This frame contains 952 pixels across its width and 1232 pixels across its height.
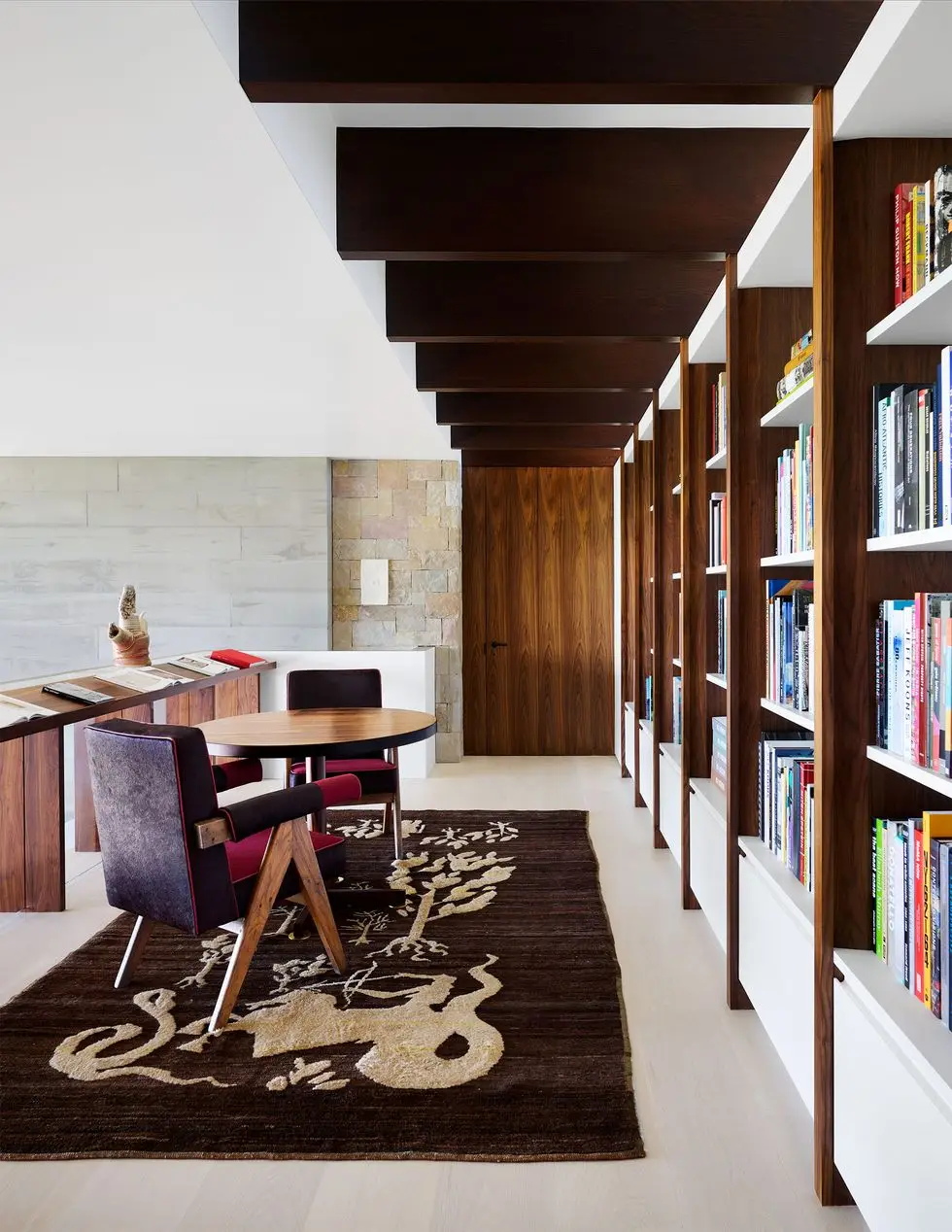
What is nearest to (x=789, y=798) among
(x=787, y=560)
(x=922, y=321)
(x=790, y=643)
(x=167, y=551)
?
(x=790, y=643)

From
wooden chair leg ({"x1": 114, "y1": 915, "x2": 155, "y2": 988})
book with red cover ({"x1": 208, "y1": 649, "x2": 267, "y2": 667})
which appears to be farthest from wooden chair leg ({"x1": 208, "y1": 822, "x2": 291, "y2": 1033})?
book with red cover ({"x1": 208, "y1": 649, "x2": 267, "y2": 667})

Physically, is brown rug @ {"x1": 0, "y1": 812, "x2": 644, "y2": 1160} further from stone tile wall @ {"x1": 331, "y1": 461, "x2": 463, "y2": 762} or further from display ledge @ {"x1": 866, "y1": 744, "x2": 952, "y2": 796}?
stone tile wall @ {"x1": 331, "y1": 461, "x2": 463, "y2": 762}

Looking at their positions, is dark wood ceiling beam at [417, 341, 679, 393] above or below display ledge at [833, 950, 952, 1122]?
above

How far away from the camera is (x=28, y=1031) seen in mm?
2564

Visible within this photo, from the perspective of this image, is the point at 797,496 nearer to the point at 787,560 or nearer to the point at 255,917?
the point at 787,560

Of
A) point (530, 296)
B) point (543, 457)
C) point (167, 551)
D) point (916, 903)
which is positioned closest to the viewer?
point (916, 903)

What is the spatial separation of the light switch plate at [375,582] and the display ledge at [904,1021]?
5560 millimetres

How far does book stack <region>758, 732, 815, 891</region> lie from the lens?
2240 millimetres

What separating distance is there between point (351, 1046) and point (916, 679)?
1.79 meters

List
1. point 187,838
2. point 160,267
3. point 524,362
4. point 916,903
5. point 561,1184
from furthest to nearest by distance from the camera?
point 524,362 → point 160,267 → point 187,838 → point 561,1184 → point 916,903

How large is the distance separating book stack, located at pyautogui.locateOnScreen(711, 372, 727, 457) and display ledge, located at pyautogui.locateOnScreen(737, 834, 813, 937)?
4.62ft

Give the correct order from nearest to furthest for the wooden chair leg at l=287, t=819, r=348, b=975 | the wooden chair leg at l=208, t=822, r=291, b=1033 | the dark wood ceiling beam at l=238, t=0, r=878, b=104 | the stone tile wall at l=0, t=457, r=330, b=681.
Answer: the dark wood ceiling beam at l=238, t=0, r=878, b=104 < the wooden chair leg at l=208, t=822, r=291, b=1033 < the wooden chair leg at l=287, t=819, r=348, b=975 < the stone tile wall at l=0, t=457, r=330, b=681

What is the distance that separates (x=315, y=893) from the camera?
2830mm

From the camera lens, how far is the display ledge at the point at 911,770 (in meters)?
1.47
